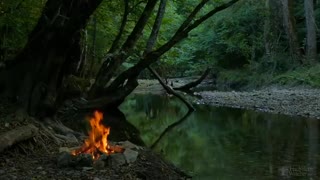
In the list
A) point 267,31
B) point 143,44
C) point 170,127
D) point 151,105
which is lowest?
point 170,127

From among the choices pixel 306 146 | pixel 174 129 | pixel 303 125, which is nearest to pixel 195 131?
pixel 174 129

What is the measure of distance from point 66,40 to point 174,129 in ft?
20.7

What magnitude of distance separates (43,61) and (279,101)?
12.8 meters

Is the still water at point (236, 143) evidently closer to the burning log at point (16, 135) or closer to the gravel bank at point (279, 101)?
the gravel bank at point (279, 101)

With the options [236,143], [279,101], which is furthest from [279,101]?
[236,143]

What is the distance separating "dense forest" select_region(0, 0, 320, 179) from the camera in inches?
425

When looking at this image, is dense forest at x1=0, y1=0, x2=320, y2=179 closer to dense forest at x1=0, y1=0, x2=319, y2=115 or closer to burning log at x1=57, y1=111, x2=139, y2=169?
dense forest at x1=0, y1=0, x2=319, y2=115

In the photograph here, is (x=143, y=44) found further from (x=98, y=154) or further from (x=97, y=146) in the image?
(x=98, y=154)

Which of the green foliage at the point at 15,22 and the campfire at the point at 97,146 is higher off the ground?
the green foliage at the point at 15,22

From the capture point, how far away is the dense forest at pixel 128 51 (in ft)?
35.4

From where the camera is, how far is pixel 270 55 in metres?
30.2

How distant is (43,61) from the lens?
35.4 feet

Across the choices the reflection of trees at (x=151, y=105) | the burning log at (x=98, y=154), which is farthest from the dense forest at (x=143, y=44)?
the burning log at (x=98, y=154)

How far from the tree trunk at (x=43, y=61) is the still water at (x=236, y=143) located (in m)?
3.11
